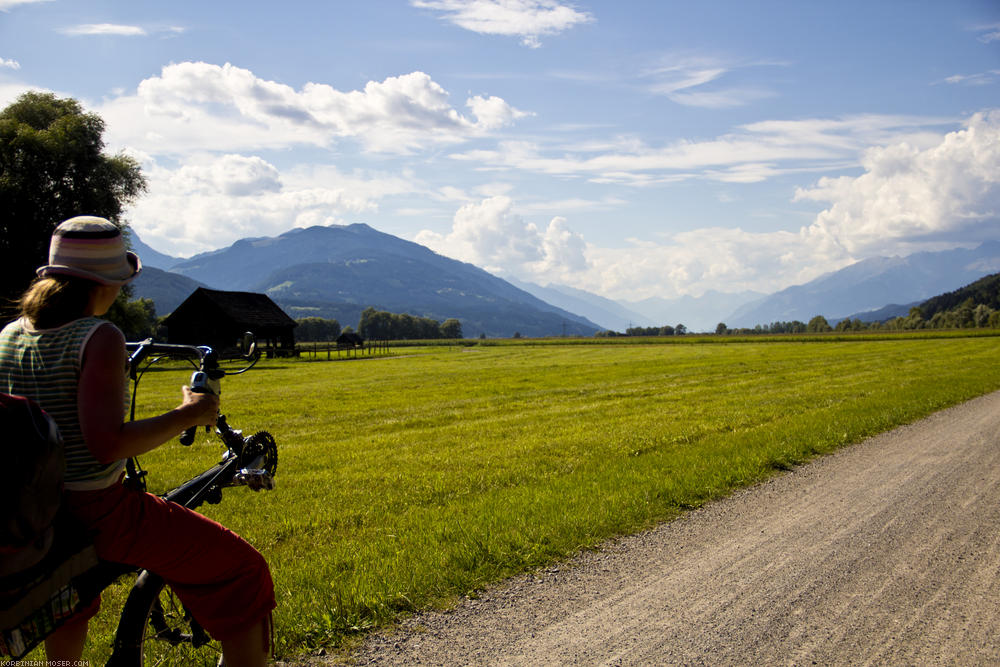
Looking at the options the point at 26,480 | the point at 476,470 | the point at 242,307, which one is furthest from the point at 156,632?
the point at 242,307

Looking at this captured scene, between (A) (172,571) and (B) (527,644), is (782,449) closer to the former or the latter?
(B) (527,644)

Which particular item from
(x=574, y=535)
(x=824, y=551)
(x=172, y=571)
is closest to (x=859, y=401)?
(x=824, y=551)

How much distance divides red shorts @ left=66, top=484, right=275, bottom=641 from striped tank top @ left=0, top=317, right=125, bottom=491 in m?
0.18

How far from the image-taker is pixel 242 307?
230 ft

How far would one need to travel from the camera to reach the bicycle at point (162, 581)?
2.76 m

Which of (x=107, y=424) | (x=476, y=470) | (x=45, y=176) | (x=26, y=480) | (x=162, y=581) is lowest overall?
(x=476, y=470)

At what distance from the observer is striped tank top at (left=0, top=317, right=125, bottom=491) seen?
2.70 m

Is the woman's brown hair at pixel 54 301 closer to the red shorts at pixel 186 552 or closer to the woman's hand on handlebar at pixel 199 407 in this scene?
the woman's hand on handlebar at pixel 199 407

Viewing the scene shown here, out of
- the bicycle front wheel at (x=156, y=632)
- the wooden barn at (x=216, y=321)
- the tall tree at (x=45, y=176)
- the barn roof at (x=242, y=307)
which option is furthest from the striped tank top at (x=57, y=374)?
the barn roof at (x=242, y=307)

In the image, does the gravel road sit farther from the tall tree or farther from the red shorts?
the tall tree

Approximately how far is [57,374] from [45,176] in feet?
173

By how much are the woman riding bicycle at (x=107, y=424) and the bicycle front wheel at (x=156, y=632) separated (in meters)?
0.24

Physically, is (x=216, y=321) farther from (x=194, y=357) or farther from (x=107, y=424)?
(x=107, y=424)

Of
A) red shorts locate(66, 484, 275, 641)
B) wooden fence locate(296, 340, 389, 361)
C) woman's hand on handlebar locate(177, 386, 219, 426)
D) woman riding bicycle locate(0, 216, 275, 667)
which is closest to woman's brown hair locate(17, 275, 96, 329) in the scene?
woman riding bicycle locate(0, 216, 275, 667)
